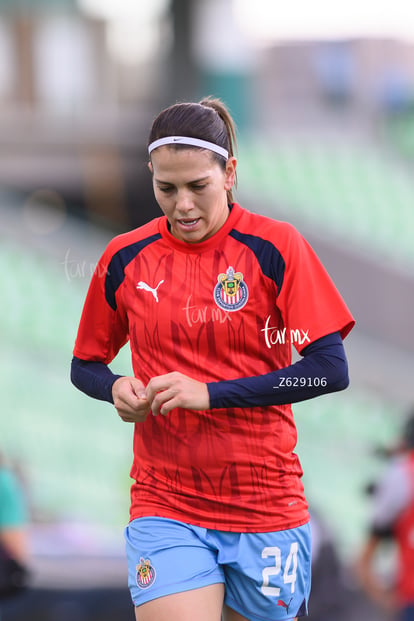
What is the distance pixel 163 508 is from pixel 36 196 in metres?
10.5

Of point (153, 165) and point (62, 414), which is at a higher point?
point (153, 165)

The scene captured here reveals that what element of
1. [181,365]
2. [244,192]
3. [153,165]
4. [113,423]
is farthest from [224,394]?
[244,192]

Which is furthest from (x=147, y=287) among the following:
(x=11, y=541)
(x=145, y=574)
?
(x=11, y=541)

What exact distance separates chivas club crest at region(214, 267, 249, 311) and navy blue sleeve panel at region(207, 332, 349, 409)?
179 millimetres

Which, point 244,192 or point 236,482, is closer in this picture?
point 236,482

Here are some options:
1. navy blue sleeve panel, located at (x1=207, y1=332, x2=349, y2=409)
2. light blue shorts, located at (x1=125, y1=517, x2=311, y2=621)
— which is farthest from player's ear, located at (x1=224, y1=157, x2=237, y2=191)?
light blue shorts, located at (x1=125, y1=517, x2=311, y2=621)

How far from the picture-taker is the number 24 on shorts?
7.82 feet

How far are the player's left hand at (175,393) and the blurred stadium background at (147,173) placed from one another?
741cm

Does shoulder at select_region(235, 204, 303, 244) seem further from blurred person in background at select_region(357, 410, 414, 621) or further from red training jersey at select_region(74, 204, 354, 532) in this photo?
blurred person in background at select_region(357, 410, 414, 621)

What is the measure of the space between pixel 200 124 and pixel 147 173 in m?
9.39

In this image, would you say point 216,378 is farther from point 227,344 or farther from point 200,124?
point 200,124

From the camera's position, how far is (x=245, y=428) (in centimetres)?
238

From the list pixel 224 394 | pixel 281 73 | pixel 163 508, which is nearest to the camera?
pixel 224 394

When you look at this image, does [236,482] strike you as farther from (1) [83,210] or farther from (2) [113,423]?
(1) [83,210]
